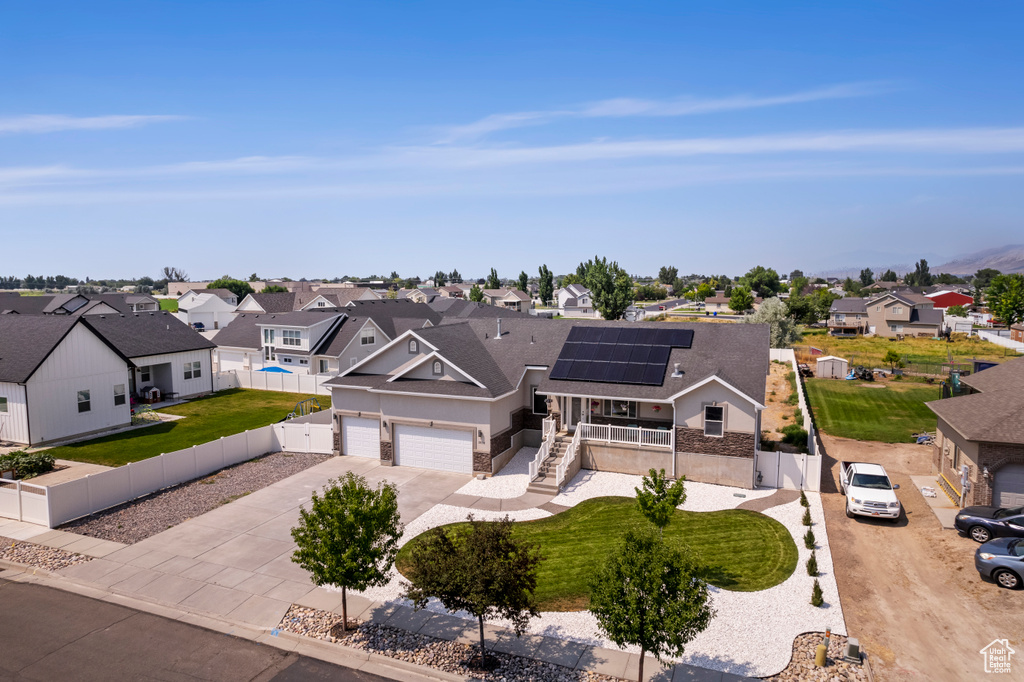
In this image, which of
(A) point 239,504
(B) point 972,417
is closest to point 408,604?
(A) point 239,504

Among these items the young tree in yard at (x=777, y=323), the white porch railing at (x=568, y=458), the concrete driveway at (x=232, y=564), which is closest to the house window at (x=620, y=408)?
the white porch railing at (x=568, y=458)

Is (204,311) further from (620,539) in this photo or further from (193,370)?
(620,539)

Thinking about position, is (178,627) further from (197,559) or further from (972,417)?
(972,417)

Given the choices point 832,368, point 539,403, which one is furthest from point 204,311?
point 832,368

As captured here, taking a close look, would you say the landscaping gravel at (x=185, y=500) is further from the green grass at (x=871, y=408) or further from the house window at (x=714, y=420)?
the green grass at (x=871, y=408)

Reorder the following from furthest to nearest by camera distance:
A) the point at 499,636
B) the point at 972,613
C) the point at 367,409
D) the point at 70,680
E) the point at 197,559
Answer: the point at 367,409
the point at 197,559
the point at 972,613
the point at 499,636
the point at 70,680

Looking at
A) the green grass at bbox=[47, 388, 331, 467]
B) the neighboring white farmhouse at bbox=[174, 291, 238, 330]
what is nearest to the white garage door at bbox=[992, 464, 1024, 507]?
the green grass at bbox=[47, 388, 331, 467]

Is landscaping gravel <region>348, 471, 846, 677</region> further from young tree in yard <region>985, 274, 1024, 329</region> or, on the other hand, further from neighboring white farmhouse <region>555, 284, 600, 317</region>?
neighboring white farmhouse <region>555, 284, 600, 317</region>
